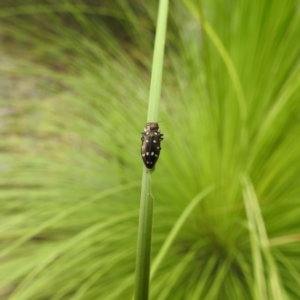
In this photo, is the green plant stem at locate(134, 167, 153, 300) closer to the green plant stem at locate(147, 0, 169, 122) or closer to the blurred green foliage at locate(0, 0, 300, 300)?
the green plant stem at locate(147, 0, 169, 122)

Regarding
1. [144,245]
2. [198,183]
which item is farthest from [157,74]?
[198,183]

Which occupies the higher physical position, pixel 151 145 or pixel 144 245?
pixel 151 145

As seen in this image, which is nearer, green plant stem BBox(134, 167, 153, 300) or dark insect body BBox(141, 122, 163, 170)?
green plant stem BBox(134, 167, 153, 300)

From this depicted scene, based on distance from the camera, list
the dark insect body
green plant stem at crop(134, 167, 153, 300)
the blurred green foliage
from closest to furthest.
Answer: green plant stem at crop(134, 167, 153, 300)
the dark insect body
the blurred green foliage

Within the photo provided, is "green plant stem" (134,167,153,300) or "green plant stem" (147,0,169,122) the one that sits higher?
"green plant stem" (147,0,169,122)

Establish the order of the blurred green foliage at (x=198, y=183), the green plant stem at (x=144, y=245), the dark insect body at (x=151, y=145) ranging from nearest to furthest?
the green plant stem at (x=144, y=245)
the dark insect body at (x=151, y=145)
the blurred green foliage at (x=198, y=183)

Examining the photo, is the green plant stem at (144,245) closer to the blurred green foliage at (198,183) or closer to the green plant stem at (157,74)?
the green plant stem at (157,74)

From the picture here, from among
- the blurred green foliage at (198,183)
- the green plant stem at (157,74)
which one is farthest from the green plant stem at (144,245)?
the blurred green foliage at (198,183)

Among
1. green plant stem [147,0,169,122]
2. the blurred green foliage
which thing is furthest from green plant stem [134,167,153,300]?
the blurred green foliage

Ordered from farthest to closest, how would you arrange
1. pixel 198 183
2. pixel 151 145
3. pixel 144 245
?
pixel 198 183 < pixel 151 145 < pixel 144 245

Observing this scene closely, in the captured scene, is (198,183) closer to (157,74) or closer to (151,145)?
(151,145)

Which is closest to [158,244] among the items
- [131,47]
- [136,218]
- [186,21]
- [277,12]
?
[136,218]

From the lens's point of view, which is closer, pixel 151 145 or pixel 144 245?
pixel 144 245
